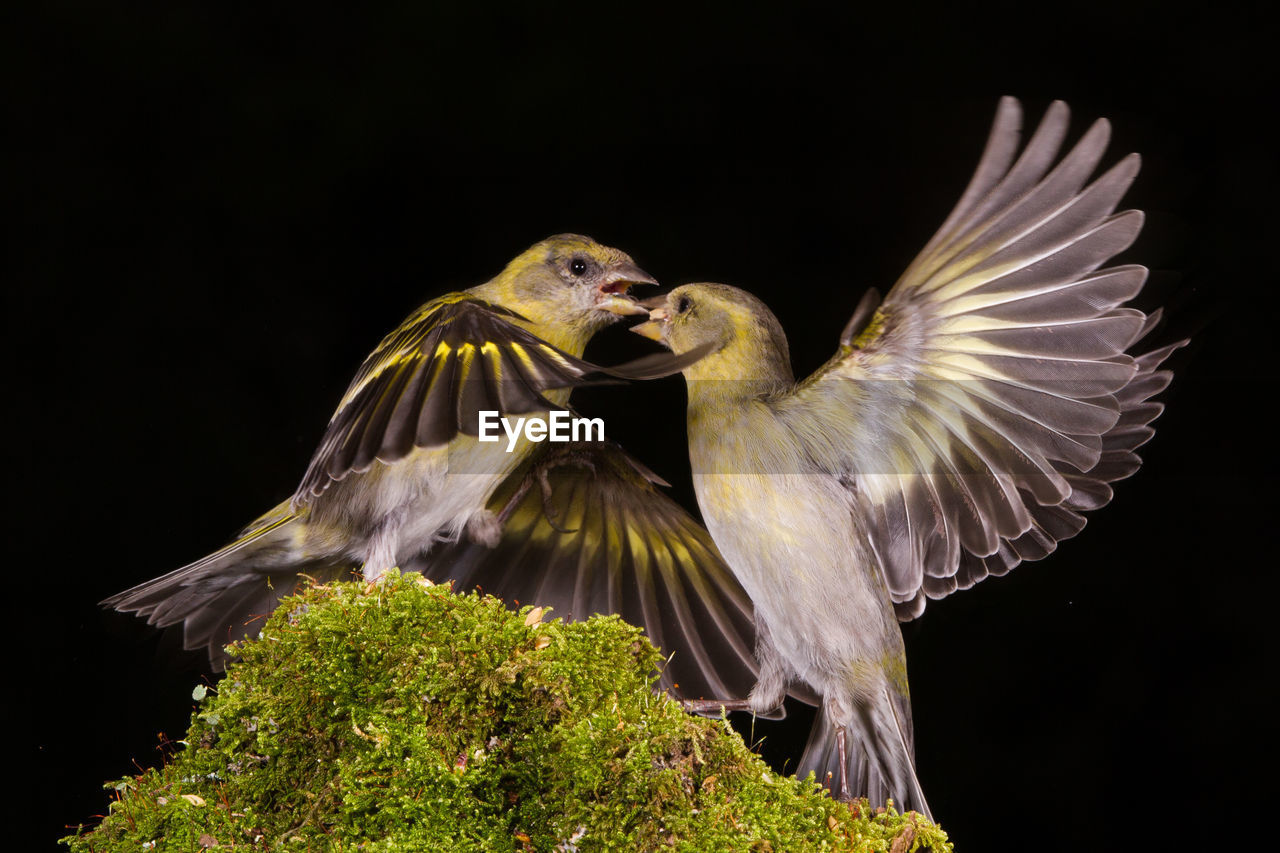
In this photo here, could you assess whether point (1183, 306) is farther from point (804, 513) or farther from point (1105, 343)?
→ point (804, 513)

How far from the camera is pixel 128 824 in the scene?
2266 millimetres

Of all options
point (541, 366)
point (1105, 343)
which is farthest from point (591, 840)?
point (1105, 343)

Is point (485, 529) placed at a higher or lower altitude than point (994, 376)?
lower

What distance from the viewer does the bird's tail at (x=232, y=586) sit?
2854 mm

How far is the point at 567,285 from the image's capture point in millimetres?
2920

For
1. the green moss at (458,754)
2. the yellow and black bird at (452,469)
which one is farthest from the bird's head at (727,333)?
the green moss at (458,754)

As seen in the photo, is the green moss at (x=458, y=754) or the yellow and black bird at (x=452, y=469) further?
the yellow and black bird at (x=452, y=469)

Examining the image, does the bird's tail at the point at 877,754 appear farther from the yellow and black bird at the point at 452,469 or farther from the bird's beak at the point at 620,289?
the bird's beak at the point at 620,289

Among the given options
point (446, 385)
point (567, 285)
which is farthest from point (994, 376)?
point (446, 385)

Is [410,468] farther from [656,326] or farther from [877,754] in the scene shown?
[877,754]

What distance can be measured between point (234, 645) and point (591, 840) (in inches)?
35.4

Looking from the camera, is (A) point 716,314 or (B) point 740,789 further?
(A) point 716,314

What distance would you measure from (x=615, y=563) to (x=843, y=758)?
87cm

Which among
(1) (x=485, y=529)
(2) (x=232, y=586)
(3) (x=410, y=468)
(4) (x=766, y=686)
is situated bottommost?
(4) (x=766, y=686)
